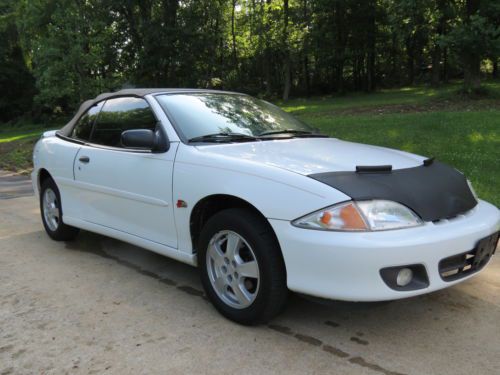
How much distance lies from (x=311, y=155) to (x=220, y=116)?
995 mm

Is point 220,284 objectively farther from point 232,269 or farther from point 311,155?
point 311,155

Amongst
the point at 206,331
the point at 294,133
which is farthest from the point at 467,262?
the point at 294,133

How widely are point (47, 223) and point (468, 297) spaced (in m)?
4.23

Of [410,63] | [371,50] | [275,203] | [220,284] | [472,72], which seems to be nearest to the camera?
[275,203]

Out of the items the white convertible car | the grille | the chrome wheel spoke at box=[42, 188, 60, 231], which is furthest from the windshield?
the chrome wheel spoke at box=[42, 188, 60, 231]

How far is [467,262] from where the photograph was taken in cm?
297

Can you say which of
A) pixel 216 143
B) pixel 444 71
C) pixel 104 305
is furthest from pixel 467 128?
pixel 444 71

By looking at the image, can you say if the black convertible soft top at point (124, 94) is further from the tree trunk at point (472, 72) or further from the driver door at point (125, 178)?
the tree trunk at point (472, 72)

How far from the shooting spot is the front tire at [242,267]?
2.95m

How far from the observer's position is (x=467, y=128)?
10.4 metres

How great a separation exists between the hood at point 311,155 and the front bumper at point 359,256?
46cm

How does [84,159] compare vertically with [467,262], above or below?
above

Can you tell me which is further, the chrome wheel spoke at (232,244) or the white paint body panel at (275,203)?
the chrome wheel spoke at (232,244)

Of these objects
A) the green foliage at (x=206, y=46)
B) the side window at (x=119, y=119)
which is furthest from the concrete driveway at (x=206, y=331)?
the green foliage at (x=206, y=46)
